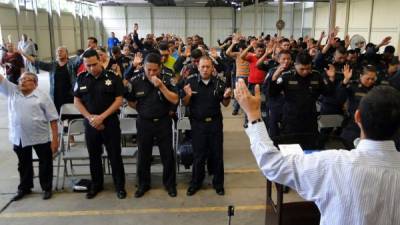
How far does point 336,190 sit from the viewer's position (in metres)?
1.47

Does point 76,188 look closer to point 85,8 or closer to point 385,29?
point 385,29

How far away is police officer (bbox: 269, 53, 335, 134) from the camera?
4.67 metres

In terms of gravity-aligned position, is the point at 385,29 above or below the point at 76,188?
above

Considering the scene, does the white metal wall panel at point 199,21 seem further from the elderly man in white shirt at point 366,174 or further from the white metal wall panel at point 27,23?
the elderly man in white shirt at point 366,174

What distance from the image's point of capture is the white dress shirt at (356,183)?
1423 millimetres

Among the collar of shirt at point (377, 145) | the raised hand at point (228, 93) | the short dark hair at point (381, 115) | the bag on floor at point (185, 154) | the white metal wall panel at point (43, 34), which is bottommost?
the bag on floor at point (185, 154)

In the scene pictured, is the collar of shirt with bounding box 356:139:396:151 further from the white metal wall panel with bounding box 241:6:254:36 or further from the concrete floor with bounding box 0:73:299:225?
the white metal wall panel with bounding box 241:6:254:36

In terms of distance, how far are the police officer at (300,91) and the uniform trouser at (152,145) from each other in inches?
58.6

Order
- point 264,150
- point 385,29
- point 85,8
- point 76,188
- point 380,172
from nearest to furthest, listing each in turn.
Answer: point 380,172 < point 264,150 < point 76,188 < point 385,29 < point 85,8

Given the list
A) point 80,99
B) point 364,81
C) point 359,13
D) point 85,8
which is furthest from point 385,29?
point 85,8

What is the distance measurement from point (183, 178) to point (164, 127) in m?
1.11

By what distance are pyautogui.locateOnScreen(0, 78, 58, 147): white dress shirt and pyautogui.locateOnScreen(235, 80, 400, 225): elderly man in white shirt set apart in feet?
12.5

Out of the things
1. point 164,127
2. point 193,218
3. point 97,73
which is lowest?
point 193,218

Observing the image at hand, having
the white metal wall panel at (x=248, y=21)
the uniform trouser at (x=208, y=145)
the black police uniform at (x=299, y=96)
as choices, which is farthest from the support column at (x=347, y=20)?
the uniform trouser at (x=208, y=145)
